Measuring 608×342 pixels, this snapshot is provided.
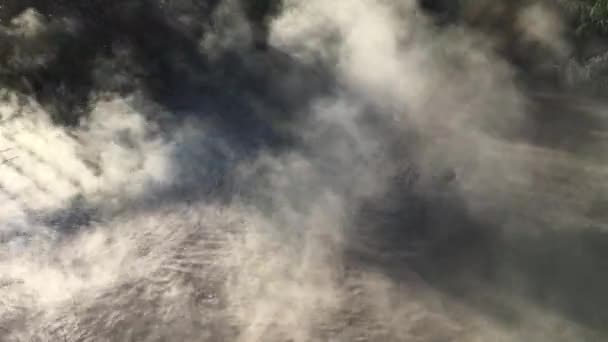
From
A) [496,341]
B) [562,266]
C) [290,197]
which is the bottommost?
[496,341]

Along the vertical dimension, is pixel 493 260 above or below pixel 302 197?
below

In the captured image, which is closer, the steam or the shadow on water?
the shadow on water

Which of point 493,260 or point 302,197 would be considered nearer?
point 493,260

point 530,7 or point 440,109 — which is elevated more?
point 530,7

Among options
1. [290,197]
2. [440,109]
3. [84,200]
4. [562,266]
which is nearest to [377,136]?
[440,109]

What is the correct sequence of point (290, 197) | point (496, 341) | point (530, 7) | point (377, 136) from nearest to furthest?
point (496, 341) → point (290, 197) → point (377, 136) → point (530, 7)

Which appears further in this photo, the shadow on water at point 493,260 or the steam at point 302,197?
the steam at point 302,197

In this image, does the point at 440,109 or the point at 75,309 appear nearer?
the point at 75,309

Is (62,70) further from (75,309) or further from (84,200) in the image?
(75,309)
